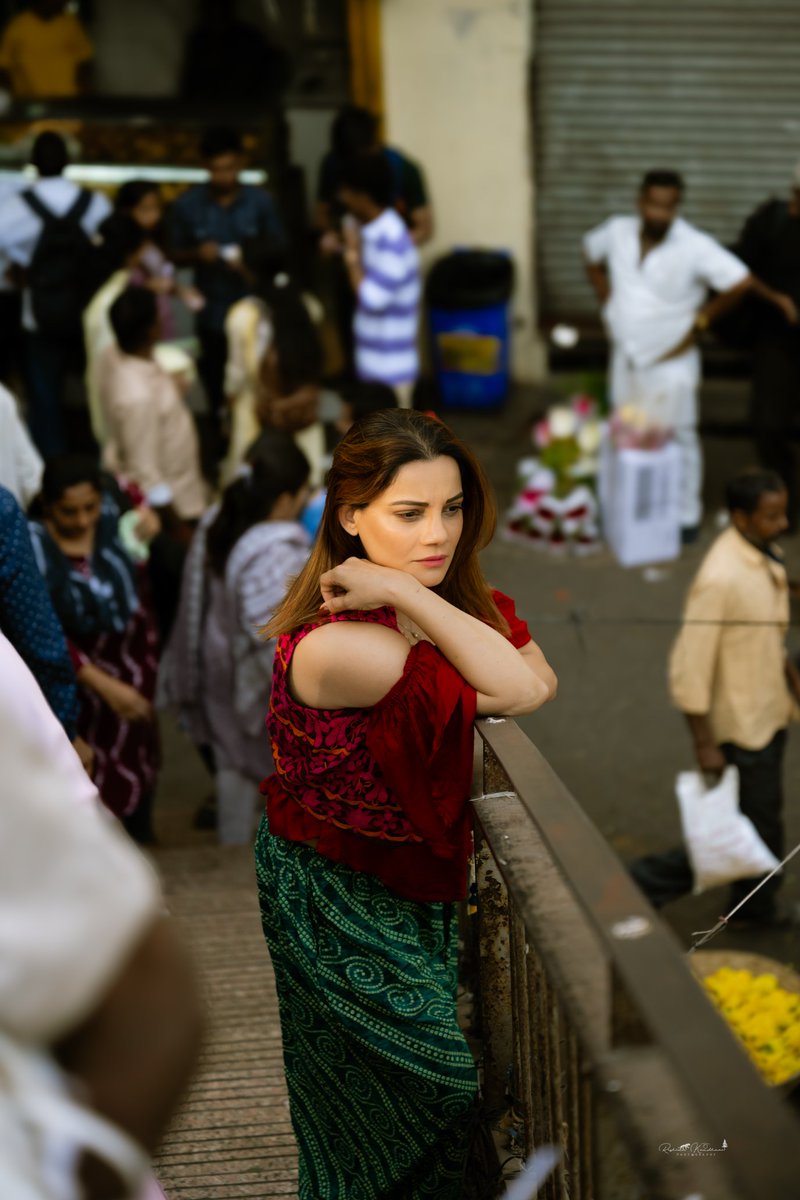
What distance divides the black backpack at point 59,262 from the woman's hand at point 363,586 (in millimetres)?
5849

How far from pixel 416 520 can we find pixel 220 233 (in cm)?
611

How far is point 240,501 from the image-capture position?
15.3 feet

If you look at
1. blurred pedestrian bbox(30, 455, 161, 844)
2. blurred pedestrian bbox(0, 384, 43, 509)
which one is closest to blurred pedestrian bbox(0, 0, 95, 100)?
blurred pedestrian bbox(0, 384, 43, 509)

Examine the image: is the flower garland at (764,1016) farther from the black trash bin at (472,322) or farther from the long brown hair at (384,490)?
the black trash bin at (472,322)

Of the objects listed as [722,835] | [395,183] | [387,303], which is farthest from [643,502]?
[722,835]

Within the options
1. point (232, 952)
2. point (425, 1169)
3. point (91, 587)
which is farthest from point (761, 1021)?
point (91, 587)

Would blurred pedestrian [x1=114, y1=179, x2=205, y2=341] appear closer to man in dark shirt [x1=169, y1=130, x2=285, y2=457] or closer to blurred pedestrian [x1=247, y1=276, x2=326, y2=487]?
man in dark shirt [x1=169, y1=130, x2=285, y2=457]

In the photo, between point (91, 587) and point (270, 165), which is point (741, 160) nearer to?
point (270, 165)

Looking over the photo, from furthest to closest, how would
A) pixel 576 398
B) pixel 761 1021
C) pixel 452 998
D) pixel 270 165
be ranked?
pixel 270 165
pixel 576 398
pixel 761 1021
pixel 452 998

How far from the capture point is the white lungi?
311 inches

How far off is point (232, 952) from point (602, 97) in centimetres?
705

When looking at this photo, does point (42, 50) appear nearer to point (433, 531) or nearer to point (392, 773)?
point (433, 531)

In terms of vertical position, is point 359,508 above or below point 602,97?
above

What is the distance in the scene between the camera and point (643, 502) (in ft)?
25.7
